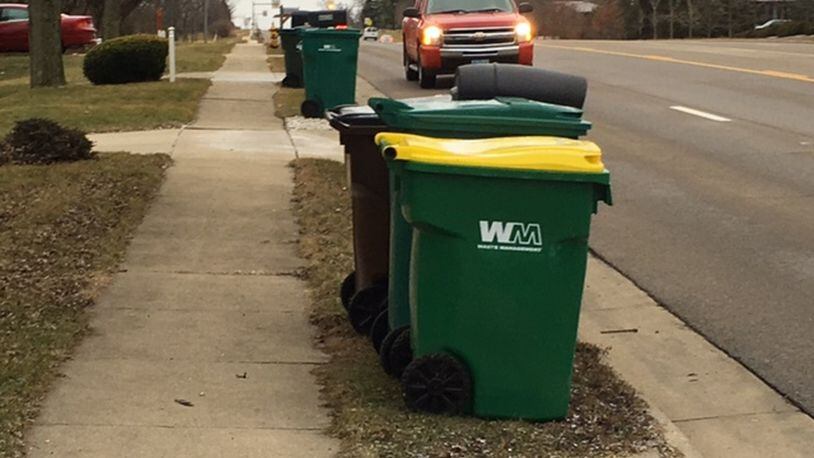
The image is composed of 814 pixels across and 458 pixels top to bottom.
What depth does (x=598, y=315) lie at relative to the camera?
284 inches

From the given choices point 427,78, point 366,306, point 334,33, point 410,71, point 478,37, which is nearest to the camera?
point 366,306

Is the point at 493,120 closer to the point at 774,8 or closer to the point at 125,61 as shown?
the point at 125,61

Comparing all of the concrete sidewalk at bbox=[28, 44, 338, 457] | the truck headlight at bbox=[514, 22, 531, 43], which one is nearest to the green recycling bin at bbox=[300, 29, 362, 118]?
the truck headlight at bbox=[514, 22, 531, 43]

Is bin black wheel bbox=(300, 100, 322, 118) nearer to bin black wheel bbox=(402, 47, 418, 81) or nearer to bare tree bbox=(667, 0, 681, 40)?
bin black wheel bbox=(402, 47, 418, 81)

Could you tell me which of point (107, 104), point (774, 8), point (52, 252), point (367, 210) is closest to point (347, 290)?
point (367, 210)

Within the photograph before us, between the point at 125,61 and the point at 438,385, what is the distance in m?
18.4

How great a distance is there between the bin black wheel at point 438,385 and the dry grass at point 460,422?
0.05m

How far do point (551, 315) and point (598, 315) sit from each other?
2364 mm

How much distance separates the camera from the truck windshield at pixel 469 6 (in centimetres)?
2170

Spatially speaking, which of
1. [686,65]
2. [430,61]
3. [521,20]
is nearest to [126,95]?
[430,61]

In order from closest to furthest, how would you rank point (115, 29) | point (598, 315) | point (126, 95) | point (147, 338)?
point (147, 338)
point (598, 315)
point (126, 95)
point (115, 29)

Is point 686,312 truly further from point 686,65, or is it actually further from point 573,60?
point 573,60

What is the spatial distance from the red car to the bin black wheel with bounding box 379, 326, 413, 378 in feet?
112

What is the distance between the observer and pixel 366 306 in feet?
20.8
